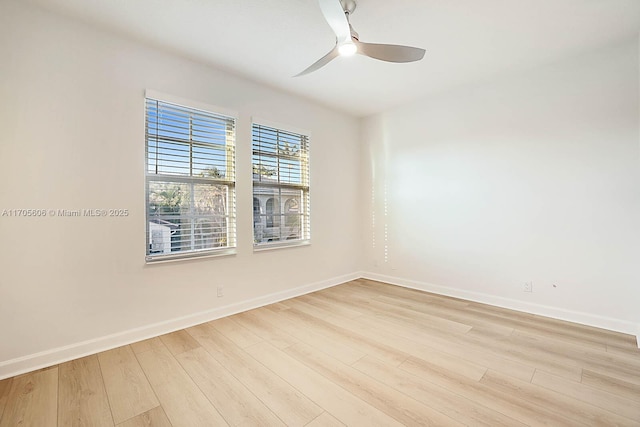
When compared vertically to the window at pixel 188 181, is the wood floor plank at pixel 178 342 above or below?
below

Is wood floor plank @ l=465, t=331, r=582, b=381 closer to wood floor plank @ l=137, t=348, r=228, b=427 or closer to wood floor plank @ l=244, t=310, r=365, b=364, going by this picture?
wood floor plank @ l=244, t=310, r=365, b=364

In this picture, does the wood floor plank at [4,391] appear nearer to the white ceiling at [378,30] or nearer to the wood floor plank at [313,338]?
the wood floor plank at [313,338]

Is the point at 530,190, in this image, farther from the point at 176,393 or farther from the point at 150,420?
the point at 150,420

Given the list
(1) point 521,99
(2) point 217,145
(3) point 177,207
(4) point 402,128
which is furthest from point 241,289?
(1) point 521,99

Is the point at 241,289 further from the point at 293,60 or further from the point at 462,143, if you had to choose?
the point at 462,143

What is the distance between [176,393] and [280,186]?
2.48 m

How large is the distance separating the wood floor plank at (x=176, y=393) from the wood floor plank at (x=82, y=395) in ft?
0.88

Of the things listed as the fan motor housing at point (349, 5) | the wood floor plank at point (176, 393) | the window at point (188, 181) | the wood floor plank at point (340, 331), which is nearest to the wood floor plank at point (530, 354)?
the wood floor plank at point (340, 331)

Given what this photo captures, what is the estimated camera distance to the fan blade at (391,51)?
2.09 meters

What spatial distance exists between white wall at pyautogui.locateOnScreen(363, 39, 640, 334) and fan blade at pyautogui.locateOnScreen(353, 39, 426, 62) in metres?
1.86

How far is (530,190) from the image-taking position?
Result: 3168 mm

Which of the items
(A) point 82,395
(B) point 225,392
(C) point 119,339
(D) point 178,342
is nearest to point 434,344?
(B) point 225,392

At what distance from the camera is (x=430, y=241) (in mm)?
4020

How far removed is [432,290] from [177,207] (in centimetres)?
341
